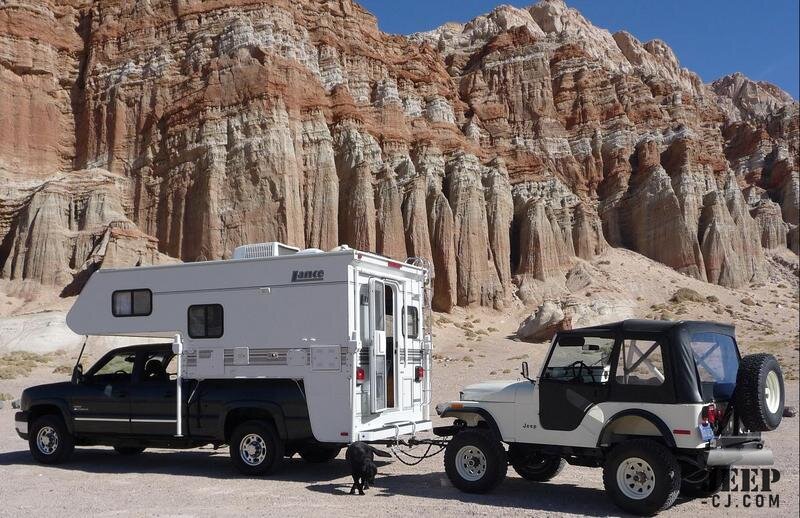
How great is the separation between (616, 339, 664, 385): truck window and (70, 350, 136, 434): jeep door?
8.11 m

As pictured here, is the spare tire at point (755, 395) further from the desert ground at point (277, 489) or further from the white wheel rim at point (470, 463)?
the white wheel rim at point (470, 463)

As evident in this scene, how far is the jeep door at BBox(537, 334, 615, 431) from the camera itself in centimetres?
948

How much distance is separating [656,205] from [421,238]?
29.8 meters

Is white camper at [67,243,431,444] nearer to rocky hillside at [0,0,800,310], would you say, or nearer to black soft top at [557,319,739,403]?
black soft top at [557,319,739,403]

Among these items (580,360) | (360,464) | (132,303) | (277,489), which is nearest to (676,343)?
(580,360)

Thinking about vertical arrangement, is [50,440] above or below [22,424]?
below

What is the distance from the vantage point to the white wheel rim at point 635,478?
29.1 feet

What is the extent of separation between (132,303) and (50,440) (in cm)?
→ 296

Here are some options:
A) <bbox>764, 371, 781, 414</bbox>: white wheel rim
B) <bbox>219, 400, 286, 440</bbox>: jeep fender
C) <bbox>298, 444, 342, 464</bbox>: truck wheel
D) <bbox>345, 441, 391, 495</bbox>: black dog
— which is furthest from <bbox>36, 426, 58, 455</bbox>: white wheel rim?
<bbox>764, 371, 781, 414</bbox>: white wheel rim

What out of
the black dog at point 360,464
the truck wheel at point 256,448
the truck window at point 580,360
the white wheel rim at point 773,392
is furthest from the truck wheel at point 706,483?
the truck wheel at point 256,448

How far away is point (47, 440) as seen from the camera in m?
13.3

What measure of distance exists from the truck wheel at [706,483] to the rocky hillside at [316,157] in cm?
4348

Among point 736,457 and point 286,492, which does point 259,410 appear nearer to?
point 286,492

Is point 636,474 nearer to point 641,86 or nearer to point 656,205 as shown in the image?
point 656,205
